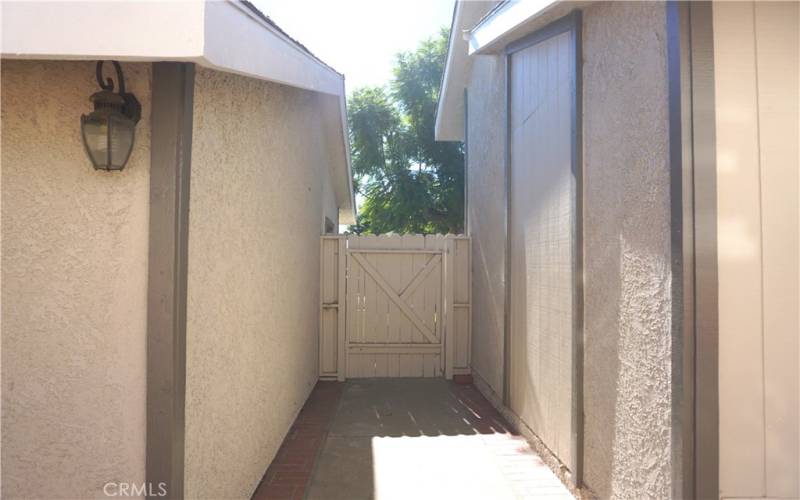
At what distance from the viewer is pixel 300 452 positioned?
4.01m

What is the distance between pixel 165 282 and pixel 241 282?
0.90m

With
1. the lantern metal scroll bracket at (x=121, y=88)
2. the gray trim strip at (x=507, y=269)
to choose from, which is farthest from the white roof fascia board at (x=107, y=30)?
the gray trim strip at (x=507, y=269)

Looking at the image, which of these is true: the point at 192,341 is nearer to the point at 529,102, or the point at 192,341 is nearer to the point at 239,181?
the point at 239,181

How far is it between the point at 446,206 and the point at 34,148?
1412 centimetres

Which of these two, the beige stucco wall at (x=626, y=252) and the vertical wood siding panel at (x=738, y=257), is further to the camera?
the beige stucco wall at (x=626, y=252)

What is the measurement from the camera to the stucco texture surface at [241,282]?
2445 mm

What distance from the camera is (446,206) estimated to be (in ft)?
51.8

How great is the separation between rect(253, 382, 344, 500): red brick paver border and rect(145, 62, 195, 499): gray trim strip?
53.6 inches

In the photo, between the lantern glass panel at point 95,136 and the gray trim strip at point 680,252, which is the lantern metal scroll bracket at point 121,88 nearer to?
the lantern glass panel at point 95,136

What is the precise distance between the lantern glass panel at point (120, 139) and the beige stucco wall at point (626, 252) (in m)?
2.68

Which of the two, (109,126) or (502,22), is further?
(502,22)

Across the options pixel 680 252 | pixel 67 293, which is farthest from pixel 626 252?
pixel 67 293

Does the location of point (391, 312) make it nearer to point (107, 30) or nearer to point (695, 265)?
point (695, 265)

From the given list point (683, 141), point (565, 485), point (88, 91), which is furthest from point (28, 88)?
→ point (565, 485)
